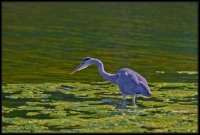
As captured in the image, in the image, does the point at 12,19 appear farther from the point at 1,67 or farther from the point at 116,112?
the point at 116,112

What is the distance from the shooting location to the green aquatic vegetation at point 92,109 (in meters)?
13.0

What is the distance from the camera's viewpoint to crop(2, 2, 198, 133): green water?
45.1 feet

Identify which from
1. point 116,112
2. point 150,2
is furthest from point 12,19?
point 116,112

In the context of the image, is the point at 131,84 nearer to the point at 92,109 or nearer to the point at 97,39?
the point at 92,109

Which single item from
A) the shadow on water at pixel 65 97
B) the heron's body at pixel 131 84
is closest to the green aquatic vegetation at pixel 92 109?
the shadow on water at pixel 65 97

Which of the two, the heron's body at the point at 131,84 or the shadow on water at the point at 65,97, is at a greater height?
the heron's body at the point at 131,84

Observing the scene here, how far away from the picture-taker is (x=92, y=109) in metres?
14.9

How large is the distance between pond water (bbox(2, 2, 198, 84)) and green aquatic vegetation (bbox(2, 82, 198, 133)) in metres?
1.54

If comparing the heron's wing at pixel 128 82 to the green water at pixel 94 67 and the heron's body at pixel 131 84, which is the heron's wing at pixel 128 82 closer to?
the heron's body at pixel 131 84

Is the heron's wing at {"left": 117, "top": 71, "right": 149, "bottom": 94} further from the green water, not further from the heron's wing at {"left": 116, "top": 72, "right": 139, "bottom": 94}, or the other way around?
the green water

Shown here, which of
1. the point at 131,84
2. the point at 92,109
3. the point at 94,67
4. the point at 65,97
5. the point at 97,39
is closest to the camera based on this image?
the point at 92,109

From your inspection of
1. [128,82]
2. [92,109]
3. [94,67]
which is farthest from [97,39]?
[92,109]

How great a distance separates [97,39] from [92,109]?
Result: 1474 cm

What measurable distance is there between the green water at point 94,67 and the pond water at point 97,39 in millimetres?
30
